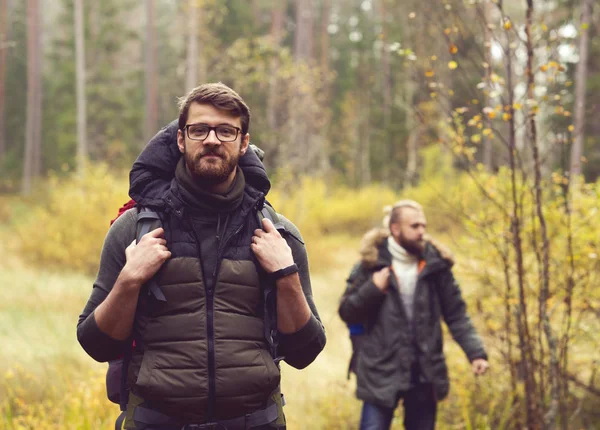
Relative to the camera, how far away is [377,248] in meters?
4.70

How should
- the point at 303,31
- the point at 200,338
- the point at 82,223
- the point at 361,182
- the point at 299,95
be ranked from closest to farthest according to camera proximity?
the point at 200,338
the point at 82,223
the point at 299,95
the point at 303,31
the point at 361,182

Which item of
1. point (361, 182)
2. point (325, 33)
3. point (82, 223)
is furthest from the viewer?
point (361, 182)

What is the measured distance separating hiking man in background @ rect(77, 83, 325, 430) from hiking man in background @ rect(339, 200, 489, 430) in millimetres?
1935

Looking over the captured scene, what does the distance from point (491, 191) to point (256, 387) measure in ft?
14.4

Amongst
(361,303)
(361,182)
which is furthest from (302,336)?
(361,182)

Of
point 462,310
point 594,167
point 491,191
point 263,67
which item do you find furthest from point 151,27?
point 462,310

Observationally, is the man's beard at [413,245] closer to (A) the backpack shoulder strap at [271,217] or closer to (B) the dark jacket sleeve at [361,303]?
(B) the dark jacket sleeve at [361,303]

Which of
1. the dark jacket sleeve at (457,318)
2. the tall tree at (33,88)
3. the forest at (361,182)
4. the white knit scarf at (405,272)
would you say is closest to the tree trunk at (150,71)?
the forest at (361,182)

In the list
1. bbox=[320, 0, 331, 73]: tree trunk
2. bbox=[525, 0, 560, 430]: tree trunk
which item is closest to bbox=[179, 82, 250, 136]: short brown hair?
bbox=[525, 0, 560, 430]: tree trunk

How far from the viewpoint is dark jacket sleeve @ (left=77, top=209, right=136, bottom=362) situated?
7.69 ft

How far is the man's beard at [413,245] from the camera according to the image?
4547 mm

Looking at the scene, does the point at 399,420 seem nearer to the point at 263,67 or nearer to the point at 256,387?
the point at 256,387

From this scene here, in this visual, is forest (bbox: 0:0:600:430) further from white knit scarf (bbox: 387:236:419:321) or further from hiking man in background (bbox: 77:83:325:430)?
hiking man in background (bbox: 77:83:325:430)

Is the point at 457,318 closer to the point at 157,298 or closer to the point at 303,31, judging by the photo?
the point at 157,298
